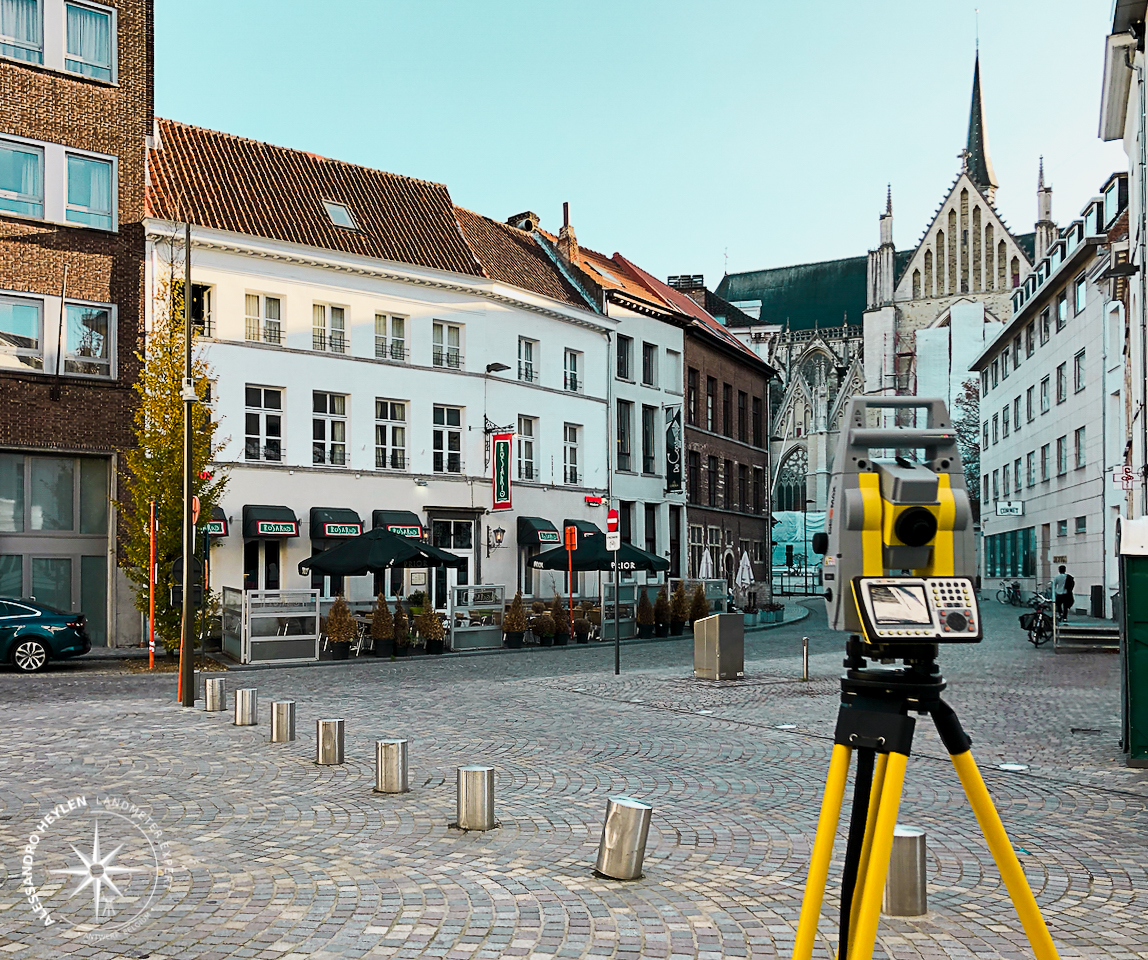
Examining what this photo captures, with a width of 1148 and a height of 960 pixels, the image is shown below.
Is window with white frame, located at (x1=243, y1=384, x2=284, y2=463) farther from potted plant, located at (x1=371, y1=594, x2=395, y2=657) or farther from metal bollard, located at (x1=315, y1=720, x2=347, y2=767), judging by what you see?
metal bollard, located at (x1=315, y1=720, x2=347, y2=767)

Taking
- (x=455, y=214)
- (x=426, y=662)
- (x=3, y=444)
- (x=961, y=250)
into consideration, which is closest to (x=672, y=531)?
(x=455, y=214)

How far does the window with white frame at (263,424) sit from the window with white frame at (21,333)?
16.4ft

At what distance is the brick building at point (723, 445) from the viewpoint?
146 ft

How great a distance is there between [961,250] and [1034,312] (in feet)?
123

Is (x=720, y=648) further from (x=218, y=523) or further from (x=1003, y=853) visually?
(x=1003, y=853)

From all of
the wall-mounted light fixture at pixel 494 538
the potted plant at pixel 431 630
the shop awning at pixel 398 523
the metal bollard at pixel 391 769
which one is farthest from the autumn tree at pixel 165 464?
the metal bollard at pixel 391 769

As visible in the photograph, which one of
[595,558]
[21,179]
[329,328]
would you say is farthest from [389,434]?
[21,179]

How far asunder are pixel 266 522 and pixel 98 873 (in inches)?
855

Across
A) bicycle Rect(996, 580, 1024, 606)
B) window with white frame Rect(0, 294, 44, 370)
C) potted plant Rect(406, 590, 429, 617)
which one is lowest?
bicycle Rect(996, 580, 1024, 606)

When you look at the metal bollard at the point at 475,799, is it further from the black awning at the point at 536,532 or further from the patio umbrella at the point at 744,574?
the patio umbrella at the point at 744,574

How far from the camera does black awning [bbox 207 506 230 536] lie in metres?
26.5

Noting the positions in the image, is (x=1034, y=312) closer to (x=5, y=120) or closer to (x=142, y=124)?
(x=142, y=124)

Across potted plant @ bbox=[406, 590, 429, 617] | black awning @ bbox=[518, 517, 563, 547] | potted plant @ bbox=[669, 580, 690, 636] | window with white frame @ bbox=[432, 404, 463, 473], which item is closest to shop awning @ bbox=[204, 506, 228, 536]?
potted plant @ bbox=[406, 590, 429, 617]

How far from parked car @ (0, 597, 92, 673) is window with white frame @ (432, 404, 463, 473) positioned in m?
13.0
